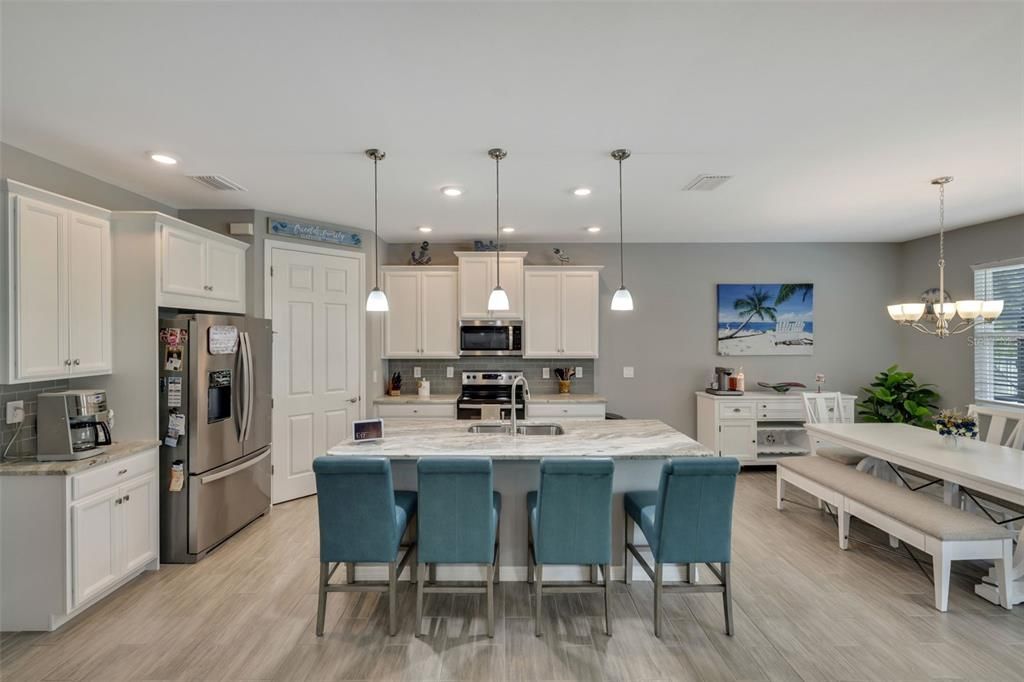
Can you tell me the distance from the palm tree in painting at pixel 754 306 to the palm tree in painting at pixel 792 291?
0.14 m

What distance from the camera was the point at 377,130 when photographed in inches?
103

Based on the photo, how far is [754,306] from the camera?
5.75m

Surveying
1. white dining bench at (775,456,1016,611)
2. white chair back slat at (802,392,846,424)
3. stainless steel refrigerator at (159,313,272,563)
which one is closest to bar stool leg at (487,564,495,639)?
stainless steel refrigerator at (159,313,272,563)

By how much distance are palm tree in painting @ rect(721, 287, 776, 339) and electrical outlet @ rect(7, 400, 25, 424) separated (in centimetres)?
637

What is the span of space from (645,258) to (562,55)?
4.11 m

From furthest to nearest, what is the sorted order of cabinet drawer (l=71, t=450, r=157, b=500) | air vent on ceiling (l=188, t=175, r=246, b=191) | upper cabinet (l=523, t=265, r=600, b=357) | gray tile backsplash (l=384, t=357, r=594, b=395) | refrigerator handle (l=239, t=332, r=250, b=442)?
gray tile backsplash (l=384, t=357, r=594, b=395) → upper cabinet (l=523, t=265, r=600, b=357) → refrigerator handle (l=239, t=332, r=250, b=442) → air vent on ceiling (l=188, t=175, r=246, b=191) → cabinet drawer (l=71, t=450, r=157, b=500)

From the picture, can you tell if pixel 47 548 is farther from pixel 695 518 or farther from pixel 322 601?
pixel 695 518

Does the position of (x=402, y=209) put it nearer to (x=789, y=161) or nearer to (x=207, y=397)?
(x=207, y=397)

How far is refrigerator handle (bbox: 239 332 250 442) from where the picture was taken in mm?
3666

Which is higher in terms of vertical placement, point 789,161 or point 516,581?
point 789,161

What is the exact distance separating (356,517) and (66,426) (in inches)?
73.7

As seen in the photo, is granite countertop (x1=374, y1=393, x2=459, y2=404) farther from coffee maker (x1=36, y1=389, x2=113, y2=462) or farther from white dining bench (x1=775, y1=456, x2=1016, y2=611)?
white dining bench (x1=775, y1=456, x2=1016, y2=611)

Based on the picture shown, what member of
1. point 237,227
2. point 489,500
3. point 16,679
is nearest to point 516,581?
point 489,500

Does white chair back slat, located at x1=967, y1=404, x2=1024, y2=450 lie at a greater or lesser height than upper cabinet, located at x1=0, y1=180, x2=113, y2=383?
lesser
